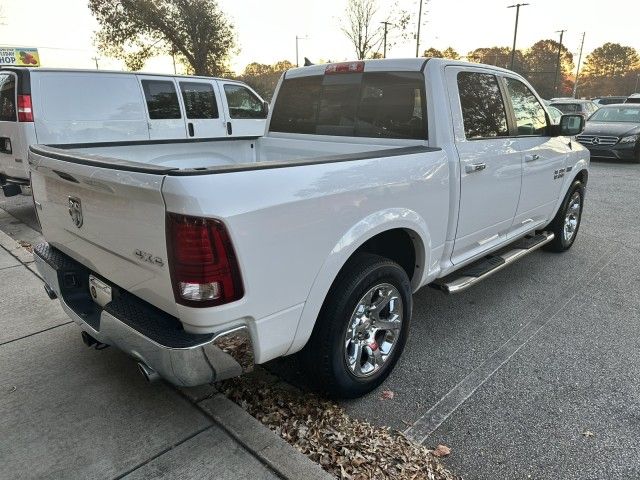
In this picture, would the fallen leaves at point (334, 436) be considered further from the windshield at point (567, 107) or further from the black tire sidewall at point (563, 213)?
the windshield at point (567, 107)

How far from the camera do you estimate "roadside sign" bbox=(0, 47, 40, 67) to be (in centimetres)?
3007

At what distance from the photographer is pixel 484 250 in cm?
372

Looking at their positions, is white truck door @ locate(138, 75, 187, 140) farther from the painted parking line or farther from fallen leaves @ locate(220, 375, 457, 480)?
the painted parking line

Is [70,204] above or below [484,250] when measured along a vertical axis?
above

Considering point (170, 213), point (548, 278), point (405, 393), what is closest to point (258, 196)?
point (170, 213)

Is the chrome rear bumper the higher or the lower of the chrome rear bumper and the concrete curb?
the higher

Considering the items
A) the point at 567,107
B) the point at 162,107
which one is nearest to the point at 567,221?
the point at 162,107

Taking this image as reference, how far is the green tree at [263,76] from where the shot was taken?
3166 centimetres

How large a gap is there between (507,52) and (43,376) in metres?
76.1

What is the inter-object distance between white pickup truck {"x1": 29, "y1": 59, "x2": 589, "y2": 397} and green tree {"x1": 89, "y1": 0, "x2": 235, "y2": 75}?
75.3ft

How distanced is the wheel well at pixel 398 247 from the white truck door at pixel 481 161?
44 cm

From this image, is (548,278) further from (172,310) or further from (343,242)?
(172,310)

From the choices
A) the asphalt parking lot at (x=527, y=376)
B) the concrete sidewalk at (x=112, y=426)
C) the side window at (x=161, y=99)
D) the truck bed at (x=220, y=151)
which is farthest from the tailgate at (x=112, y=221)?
the side window at (x=161, y=99)

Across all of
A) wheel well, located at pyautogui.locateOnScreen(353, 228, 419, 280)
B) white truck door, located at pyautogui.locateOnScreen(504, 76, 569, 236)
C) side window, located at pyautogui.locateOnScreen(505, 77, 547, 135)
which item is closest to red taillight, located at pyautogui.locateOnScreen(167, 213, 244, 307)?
wheel well, located at pyautogui.locateOnScreen(353, 228, 419, 280)
